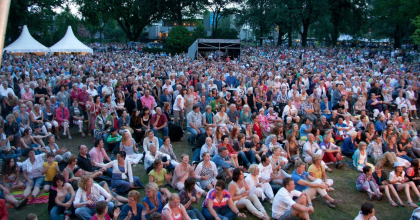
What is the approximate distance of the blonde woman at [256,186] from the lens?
530 centimetres

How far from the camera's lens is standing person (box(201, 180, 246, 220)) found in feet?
15.3

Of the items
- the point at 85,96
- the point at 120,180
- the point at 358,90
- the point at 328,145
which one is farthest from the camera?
the point at 358,90

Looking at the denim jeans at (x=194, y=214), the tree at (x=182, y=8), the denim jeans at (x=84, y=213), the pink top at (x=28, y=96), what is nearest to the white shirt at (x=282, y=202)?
the denim jeans at (x=194, y=214)

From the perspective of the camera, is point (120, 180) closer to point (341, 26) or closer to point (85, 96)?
point (85, 96)

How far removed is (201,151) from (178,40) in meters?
25.9

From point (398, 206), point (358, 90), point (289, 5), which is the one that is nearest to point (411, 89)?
point (358, 90)

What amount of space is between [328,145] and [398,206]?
1.93m

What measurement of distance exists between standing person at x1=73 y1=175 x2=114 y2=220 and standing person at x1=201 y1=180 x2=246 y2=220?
138cm

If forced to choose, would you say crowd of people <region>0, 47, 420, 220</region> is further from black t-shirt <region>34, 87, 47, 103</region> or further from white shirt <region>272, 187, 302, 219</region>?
black t-shirt <region>34, 87, 47, 103</region>

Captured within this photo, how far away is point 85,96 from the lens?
9.20m

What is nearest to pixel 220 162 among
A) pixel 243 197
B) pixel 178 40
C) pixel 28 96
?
pixel 243 197

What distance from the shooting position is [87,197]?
4719 mm

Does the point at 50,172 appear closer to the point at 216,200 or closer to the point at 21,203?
the point at 21,203

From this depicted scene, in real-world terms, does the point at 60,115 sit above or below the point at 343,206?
above
